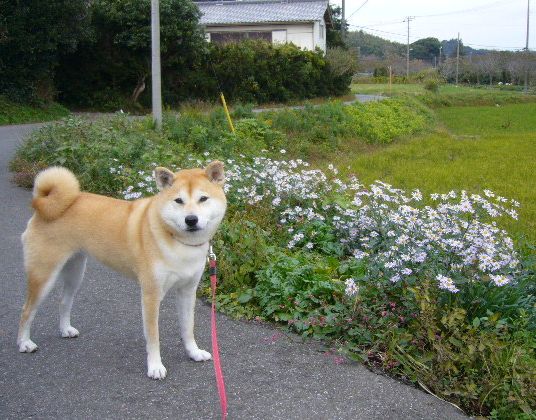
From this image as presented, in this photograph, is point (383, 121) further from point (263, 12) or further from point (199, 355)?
point (263, 12)

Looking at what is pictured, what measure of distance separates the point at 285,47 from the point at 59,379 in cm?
2924

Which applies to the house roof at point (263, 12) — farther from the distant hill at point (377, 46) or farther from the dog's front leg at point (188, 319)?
the distant hill at point (377, 46)

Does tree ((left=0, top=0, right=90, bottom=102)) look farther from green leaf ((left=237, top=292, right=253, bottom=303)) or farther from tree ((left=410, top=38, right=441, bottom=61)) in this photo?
tree ((left=410, top=38, right=441, bottom=61))

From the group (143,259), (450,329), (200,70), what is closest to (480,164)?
(450,329)

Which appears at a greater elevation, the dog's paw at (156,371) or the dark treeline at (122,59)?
the dark treeline at (122,59)

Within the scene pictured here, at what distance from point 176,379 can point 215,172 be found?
1.38 meters

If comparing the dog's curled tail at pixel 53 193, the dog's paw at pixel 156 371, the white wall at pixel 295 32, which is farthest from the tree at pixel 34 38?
the dog's paw at pixel 156 371

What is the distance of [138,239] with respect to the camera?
400cm

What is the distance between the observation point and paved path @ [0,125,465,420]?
11.7 feet

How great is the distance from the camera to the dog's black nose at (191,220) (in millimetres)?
3612

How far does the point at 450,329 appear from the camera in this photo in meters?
4.05

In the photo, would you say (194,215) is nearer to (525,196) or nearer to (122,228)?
(122,228)

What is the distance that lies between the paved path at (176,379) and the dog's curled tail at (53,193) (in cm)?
102

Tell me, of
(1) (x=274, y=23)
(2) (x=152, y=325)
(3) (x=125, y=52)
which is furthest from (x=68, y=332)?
(1) (x=274, y=23)
